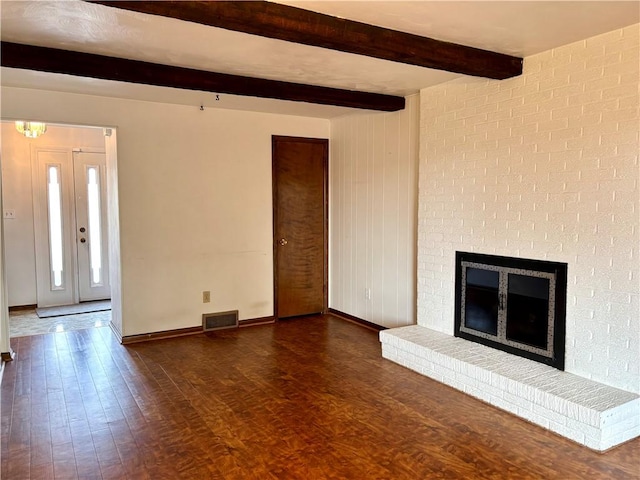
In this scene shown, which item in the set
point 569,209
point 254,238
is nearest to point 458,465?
point 569,209

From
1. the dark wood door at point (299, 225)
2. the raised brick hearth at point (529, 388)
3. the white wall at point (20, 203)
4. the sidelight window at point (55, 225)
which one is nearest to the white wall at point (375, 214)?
the dark wood door at point (299, 225)

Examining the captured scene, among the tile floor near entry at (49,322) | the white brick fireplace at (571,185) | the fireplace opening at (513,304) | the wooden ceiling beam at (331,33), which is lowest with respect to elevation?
the tile floor near entry at (49,322)

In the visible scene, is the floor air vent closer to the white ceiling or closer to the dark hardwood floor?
the dark hardwood floor

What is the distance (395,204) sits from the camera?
15.7 ft

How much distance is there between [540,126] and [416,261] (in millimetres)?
1758

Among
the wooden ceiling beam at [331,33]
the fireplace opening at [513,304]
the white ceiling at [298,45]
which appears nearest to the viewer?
the wooden ceiling beam at [331,33]

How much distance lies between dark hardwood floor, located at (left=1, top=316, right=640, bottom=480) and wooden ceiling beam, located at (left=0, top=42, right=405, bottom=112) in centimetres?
228

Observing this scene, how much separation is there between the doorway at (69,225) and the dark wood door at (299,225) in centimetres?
276

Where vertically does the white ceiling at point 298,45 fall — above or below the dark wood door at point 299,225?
above

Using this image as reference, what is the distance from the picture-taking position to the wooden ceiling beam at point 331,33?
209cm

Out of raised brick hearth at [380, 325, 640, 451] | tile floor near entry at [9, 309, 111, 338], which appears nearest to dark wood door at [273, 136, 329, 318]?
raised brick hearth at [380, 325, 640, 451]

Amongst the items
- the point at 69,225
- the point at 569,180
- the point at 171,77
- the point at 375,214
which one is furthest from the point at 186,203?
the point at 569,180

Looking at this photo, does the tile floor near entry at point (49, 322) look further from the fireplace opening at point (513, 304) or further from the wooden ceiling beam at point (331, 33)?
the wooden ceiling beam at point (331, 33)

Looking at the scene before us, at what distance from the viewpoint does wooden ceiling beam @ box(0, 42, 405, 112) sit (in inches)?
119
